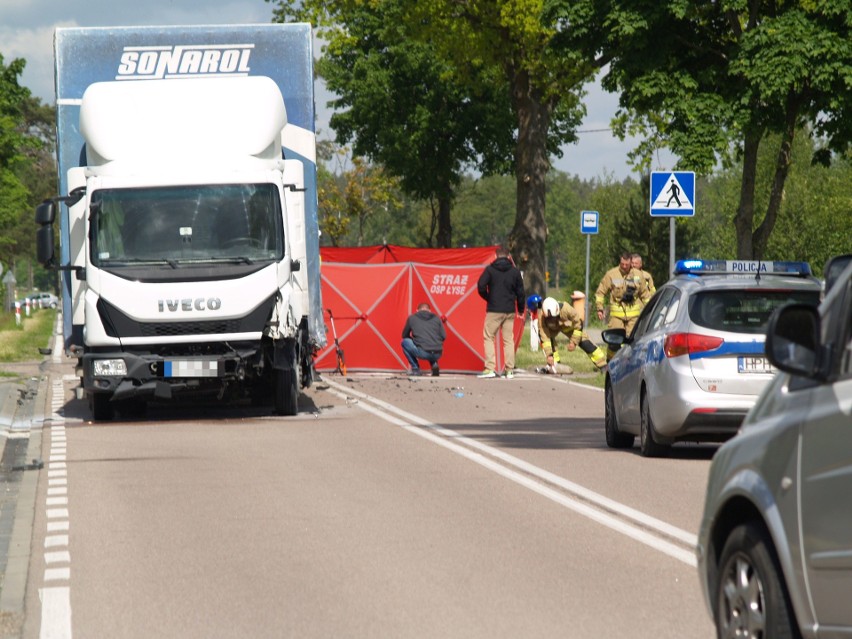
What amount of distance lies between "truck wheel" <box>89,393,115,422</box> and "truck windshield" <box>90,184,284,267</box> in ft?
→ 6.14

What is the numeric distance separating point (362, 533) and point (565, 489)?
2385 millimetres

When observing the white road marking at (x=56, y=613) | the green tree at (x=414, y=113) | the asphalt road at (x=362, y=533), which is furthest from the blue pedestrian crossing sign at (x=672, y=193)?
the green tree at (x=414, y=113)

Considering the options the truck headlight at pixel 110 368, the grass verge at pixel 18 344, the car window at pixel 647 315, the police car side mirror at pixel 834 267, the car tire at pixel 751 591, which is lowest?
the grass verge at pixel 18 344

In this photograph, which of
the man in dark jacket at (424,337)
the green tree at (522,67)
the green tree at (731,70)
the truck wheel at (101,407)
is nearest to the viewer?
the truck wheel at (101,407)

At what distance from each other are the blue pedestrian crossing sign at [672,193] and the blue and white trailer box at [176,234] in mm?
4969

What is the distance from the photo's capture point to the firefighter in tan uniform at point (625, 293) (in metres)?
23.2

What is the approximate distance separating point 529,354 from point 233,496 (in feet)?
68.0

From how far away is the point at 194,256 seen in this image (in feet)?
56.4

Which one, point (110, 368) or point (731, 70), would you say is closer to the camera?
point (110, 368)

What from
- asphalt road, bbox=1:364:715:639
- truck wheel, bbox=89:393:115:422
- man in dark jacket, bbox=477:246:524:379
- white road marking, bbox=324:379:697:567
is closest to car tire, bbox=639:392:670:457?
asphalt road, bbox=1:364:715:639

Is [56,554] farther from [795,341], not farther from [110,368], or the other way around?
[110,368]

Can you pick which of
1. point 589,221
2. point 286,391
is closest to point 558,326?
point 286,391

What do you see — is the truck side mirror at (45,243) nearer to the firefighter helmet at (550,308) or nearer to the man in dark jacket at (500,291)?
the man in dark jacket at (500,291)

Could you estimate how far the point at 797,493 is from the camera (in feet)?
15.9
